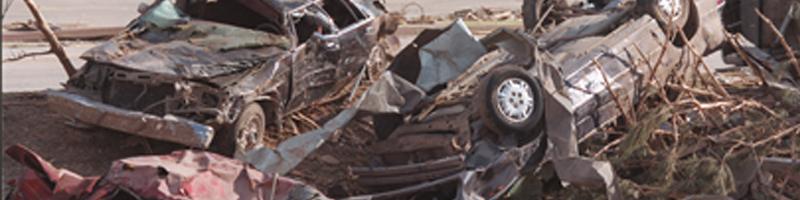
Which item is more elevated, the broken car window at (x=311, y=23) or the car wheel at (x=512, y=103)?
the car wheel at (x=512, y=103)

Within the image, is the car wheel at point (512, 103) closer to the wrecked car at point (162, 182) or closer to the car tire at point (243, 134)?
the wrecked car at point (162, 182)

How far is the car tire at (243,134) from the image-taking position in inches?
452

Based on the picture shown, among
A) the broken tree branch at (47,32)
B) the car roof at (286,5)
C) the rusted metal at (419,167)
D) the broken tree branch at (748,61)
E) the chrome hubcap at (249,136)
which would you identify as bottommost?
the broken tree branch at (748,61)

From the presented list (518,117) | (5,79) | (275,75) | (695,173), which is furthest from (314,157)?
(5,79)

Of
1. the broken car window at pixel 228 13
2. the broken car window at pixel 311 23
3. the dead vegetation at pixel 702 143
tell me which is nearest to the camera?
the dead vegetation at pixel 702 143

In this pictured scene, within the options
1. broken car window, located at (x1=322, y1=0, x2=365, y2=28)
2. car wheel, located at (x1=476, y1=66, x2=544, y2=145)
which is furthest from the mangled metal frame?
→ broken car window, located at (x1=322, y1=0, x2=365, y2=28)

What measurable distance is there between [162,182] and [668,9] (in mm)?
5458

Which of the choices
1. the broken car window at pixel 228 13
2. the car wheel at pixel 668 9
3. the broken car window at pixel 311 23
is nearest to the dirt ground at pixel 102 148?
the broken car window at pixel 311 23

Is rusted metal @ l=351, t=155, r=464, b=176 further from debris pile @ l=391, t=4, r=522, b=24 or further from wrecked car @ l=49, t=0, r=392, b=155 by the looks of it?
debris pile @ l=391, t=4, r=522, b=24

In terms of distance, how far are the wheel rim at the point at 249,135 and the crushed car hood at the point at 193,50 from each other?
525 millimetres

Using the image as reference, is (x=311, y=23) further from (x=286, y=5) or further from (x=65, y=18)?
(x=65, y=18)

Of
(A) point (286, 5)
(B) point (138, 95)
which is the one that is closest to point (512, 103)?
(B) point (138, 95)

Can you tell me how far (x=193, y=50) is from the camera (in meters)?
12.0

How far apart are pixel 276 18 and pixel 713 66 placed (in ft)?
21.3
